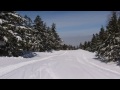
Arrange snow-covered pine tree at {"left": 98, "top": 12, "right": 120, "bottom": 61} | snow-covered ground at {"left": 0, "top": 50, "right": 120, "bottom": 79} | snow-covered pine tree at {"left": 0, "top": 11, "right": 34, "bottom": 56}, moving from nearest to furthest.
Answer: snow-covered ground at {"left": 0, "top": 50, "right": 120, "bottom": 79}
snow-covered pine tree at {"left": 98, "top": 12, "right": 120, "bottom": 61}
snow-covered pine tree at {"left": 0, "top": 11, "right": 34, "bottom": 56}

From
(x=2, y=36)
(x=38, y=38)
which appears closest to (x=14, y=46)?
(x=2, y=36)

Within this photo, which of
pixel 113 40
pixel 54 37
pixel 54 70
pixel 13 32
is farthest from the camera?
pixel 54 37

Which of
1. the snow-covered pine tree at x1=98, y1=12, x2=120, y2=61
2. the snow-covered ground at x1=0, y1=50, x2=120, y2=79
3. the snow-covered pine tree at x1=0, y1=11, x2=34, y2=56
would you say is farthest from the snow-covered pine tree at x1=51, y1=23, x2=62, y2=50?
the snow-covered ground at x1=0, y1=50, x2=120, y2=79

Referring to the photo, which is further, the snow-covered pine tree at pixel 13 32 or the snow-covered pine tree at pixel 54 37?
the snow-covered pine tree at pixel 54 37

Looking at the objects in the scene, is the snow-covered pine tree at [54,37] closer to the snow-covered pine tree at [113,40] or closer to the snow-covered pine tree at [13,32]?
the snow-covered pine tree at [13,32]

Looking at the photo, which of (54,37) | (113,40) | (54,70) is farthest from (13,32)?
(54,37)

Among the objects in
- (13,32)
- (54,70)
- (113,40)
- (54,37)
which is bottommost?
(54,37)

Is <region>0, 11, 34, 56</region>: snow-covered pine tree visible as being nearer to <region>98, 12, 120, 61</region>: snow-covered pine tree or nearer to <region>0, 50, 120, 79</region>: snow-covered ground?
<region>0, 50, 120, 79</region>: snow-covered ground

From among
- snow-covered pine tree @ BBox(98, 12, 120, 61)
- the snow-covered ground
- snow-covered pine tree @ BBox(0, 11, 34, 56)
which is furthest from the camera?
snow-covered pine tree @ BBox(0, 11, 34, 56)

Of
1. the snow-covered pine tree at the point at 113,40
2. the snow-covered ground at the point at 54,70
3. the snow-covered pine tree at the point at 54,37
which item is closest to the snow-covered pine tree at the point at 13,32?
the snow-covered ground at the point at 54,70

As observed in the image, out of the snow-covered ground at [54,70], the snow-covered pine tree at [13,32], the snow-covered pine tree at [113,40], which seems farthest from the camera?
the snow-covered pine tree at [13,32]

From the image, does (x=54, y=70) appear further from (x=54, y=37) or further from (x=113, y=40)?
(x=54, y=37)
